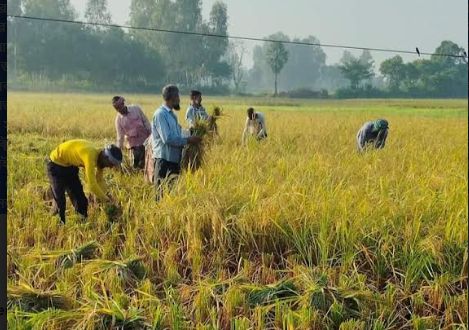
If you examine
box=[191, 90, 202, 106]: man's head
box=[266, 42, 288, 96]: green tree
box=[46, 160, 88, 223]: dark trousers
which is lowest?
box=[46, 160, 88, 223]: dark trousers

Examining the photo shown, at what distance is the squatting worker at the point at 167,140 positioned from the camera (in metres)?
4.46

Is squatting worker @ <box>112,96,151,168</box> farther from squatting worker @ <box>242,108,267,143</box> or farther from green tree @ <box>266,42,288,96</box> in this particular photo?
green tree @ <box>266,42,288,96</box>

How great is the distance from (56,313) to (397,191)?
7.81ft

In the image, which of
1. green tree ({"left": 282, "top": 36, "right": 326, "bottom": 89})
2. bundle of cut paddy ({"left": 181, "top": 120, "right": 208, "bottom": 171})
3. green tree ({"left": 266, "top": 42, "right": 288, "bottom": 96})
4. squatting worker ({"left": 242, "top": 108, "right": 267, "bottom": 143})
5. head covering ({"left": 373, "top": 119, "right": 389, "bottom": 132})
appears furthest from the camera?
green tree ({"left": 282, "top": 36, "right": 326, "bottom": 89})

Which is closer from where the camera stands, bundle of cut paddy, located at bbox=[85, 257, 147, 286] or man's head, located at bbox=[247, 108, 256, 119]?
bundle of cut paddy, located at bbox=[85, 257, 147, 286]

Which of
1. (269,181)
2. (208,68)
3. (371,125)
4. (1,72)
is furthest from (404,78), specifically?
(1,72)

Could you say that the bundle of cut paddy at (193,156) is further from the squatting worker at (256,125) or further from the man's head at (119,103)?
Result: the squatting worker at (256,125)

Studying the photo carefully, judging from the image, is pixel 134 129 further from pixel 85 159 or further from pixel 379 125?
pixel 379 125

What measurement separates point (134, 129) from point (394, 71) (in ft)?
117

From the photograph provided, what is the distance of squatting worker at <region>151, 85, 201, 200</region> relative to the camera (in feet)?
14.6

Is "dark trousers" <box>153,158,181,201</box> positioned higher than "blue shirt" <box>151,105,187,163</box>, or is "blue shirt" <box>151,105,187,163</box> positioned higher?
"blue shirt" <box>151,105,187,163</box>

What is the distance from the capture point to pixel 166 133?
4488mm

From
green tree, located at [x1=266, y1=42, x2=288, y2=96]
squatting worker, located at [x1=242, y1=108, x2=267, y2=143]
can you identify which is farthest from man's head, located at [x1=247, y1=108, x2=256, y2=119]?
green tree, located at [x1=266, y1=42, x2=288, y2=96]

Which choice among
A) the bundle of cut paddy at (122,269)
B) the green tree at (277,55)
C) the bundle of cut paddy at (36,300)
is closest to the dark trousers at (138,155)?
the bundle of cut paddy at (122,269)
